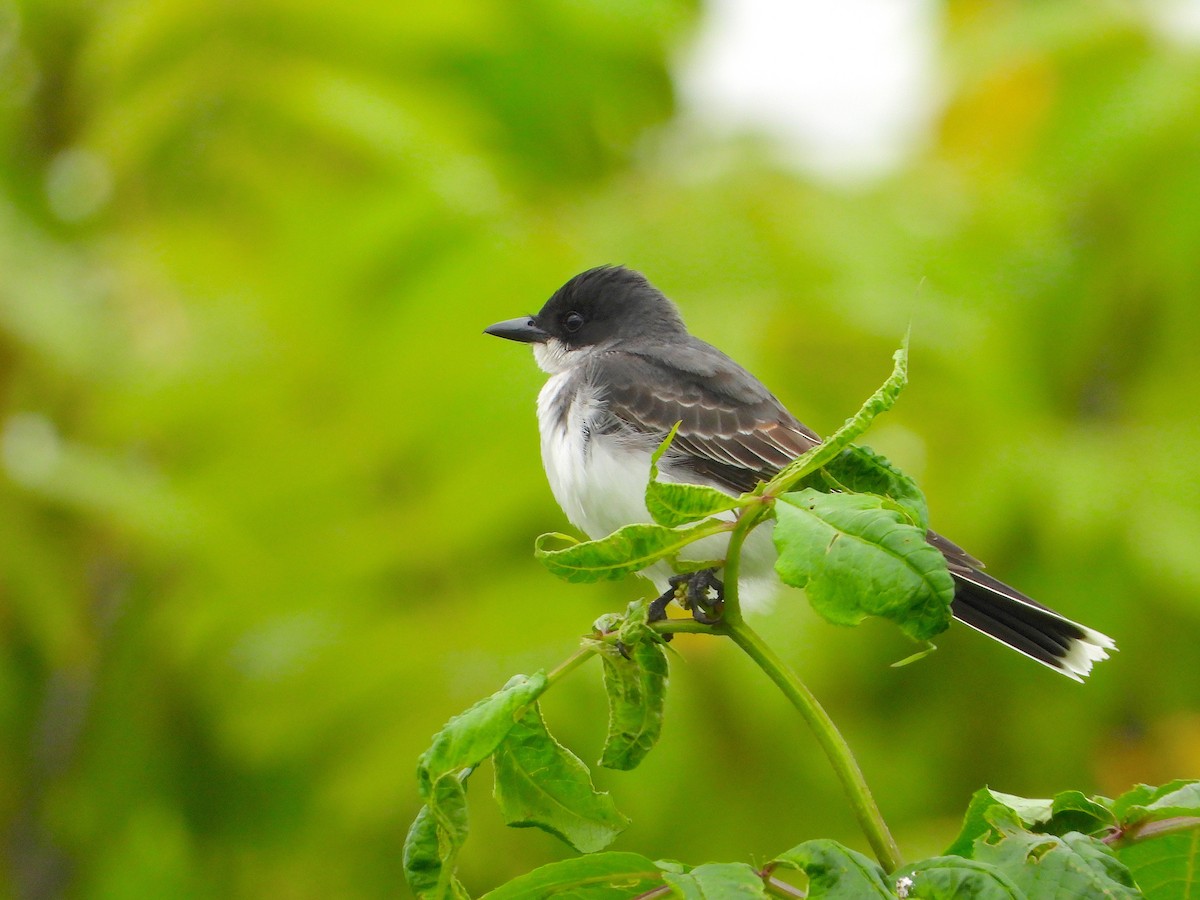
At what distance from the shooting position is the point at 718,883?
1448mm

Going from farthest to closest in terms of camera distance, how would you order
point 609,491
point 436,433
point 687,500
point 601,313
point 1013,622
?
1. point 436,433
2. point 601,313
3. point 609,491
4. point 1013,622
5. point 687,500

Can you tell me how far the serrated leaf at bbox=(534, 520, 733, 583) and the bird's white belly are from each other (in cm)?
213

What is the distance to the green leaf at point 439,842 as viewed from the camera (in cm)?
160

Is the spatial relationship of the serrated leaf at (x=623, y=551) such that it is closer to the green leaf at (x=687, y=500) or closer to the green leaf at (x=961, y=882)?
the green leaf at (x=687, y=500)

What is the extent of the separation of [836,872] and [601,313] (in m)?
3.71

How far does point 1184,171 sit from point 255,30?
13.4 feet

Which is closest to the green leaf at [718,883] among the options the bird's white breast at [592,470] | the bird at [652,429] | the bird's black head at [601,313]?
the bird at [652,429]

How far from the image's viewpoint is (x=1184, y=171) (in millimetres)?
5840

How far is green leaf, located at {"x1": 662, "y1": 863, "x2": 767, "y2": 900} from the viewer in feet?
4.71

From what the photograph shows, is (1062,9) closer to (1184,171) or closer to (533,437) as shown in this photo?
(1184,171)

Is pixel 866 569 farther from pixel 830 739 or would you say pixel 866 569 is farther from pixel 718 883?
pixel 718 883

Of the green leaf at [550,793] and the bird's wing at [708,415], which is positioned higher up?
the bird's wing at [708,415]

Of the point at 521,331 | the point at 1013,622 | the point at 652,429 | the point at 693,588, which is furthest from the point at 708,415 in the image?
the point at 693,588

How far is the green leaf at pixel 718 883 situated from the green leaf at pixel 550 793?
301mm
